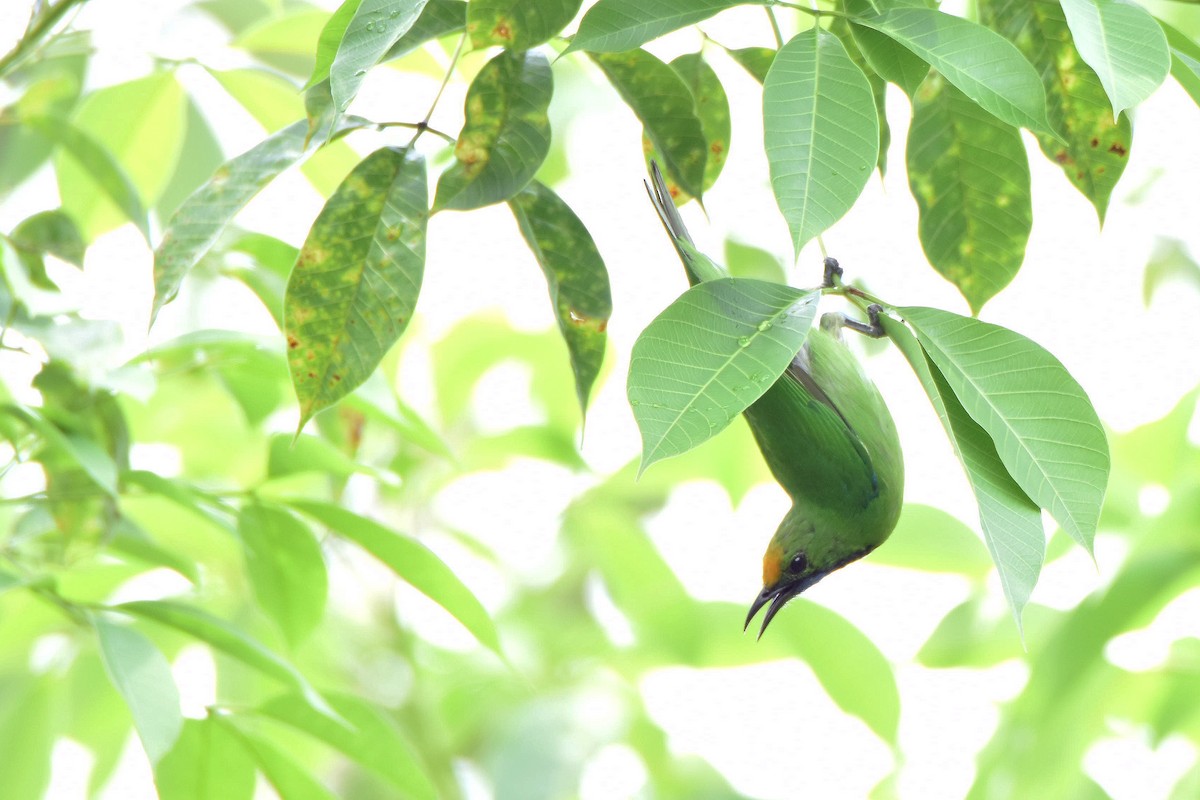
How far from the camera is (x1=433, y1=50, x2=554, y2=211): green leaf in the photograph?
61 centimetres

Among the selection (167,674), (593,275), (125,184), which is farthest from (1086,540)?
(125,184)

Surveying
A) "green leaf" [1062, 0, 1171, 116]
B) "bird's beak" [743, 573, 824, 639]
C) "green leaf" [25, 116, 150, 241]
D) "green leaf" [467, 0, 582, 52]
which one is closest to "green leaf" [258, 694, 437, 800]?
"bird's beak" [743, 573, 824, 639]

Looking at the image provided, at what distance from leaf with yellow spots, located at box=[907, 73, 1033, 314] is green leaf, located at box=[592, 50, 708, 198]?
129 millimetres

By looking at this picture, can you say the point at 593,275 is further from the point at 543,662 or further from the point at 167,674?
the point at 543,662

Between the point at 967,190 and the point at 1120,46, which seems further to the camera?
the point at 967,190

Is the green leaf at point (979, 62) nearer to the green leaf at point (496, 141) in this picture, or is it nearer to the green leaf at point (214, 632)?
the green leaf at point (496, 141)

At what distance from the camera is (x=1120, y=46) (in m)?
0.51

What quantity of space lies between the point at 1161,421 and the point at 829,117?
1111mm

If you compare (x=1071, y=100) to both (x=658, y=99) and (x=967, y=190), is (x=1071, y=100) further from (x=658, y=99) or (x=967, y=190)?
(x=658, y=99)

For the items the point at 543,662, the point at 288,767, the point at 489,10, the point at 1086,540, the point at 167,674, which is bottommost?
the point at 543,662

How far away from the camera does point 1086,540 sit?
0.51 metres

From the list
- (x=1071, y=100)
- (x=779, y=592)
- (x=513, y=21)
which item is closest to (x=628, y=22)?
(x=513, y=21)

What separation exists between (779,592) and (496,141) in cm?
36

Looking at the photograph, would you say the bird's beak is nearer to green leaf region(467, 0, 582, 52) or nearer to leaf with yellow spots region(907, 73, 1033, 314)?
leaf with yellow spots region(907, 73, 1033, 314)
